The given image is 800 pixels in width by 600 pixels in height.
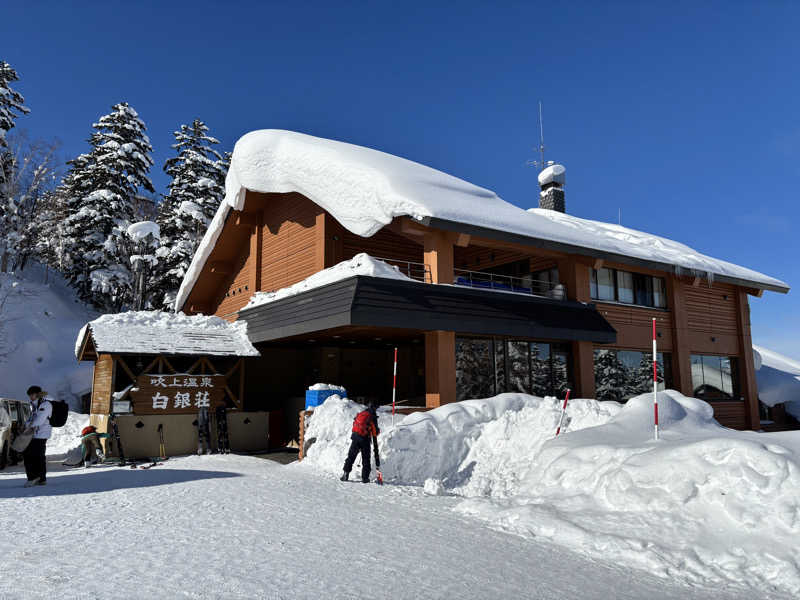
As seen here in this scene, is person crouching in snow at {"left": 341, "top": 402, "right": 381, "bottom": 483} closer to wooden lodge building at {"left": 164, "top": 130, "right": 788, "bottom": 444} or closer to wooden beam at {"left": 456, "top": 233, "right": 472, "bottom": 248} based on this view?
wooden lodge building at {"left": 164, "top": 130, "right": 788, "bottom": 444}

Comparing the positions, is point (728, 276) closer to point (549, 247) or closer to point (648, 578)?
point (549, 247)

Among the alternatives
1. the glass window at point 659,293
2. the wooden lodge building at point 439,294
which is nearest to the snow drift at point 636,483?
the wooden lodge building at point 439,294

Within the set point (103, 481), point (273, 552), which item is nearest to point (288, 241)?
point (103, 481)

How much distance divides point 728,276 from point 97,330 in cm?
2086

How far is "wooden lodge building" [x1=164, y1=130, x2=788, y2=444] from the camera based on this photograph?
13328 mm

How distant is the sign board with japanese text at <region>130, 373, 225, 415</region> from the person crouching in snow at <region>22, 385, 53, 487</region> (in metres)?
5.48

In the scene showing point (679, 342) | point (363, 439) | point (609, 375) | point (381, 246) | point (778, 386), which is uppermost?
point (381, 246)

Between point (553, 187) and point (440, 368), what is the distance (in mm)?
14635

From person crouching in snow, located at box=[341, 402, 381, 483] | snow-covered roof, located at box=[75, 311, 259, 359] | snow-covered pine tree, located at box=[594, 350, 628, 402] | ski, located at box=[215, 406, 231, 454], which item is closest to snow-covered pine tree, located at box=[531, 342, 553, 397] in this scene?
snow-covered pine tree, located at box=[594, 350, 628, 402]

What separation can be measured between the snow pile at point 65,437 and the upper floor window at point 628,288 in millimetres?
17165

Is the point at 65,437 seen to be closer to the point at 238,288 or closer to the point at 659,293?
the point at 238,288

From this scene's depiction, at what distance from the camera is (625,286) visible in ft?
62.0

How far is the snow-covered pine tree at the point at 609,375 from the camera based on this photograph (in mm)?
17531

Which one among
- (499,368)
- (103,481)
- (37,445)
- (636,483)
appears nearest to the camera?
(636,483)
